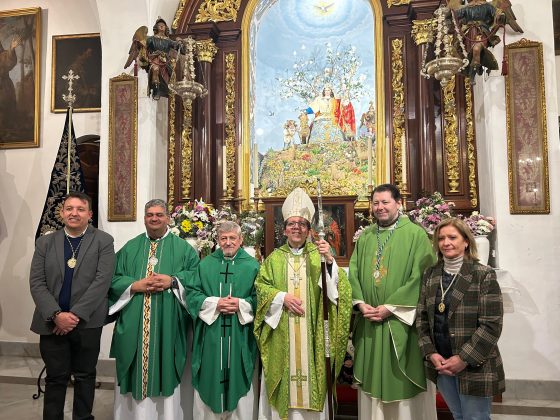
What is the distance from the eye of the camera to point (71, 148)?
650 centimetres

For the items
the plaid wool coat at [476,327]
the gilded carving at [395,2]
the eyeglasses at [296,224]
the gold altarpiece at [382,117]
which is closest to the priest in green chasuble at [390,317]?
the plaid wool coat at [476,327]

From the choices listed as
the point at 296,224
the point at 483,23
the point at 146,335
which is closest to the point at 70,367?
the point at 146,335

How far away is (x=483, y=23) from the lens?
5.51 meters

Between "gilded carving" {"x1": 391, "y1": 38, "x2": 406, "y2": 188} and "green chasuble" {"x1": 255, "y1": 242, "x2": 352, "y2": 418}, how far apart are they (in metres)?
3.26

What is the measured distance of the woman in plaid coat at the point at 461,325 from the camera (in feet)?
9.76

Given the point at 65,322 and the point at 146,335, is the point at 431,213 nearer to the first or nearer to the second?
the point at 146,335

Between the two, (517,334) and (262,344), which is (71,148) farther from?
(517,334)

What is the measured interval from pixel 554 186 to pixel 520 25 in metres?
1.82

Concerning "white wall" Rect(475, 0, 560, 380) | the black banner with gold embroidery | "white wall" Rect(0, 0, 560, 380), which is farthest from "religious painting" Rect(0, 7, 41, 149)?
"white wall" Rect(475, 0, 560, 380)

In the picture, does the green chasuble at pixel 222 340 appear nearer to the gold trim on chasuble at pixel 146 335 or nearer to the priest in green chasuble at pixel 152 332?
the priest in green chasuble at pixel 152 332

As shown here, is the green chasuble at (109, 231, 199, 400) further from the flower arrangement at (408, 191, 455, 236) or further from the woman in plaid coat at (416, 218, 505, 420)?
the flower arrangement at (408, 191, 455, 236)

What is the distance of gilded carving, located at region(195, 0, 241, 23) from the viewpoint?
739 centimetres

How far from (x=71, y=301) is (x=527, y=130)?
4.77 metres

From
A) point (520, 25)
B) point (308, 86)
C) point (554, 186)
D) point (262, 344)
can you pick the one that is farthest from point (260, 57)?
point (262, 344)
